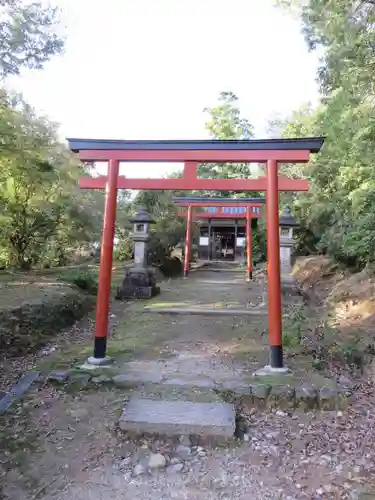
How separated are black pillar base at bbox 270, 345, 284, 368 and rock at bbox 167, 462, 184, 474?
2018 millimetres

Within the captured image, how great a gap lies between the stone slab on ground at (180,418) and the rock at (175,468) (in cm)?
34

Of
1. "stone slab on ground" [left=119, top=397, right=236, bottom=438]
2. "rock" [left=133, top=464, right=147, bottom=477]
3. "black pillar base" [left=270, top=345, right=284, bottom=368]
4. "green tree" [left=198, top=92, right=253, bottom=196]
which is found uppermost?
"green tree" [left=198, top=92, right=253, bottom=196]

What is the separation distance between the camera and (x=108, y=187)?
5648mm

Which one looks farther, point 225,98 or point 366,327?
point 225,98

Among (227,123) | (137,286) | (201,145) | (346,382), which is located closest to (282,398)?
(346,382)

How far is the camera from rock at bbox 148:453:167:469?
330cm

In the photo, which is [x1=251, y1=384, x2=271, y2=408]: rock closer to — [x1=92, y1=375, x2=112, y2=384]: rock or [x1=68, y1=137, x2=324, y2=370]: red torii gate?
[x1=68, y1=137, x2=324, y2=370]: red torii gate

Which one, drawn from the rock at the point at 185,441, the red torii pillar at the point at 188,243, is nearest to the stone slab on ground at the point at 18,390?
the rock at the point at 185,441

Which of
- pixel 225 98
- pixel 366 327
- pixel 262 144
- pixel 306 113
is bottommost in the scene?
pixel 366 327

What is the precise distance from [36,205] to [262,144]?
9.95 meters

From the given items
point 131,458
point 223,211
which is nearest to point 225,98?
point 223,211

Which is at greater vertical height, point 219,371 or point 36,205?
point 36,205

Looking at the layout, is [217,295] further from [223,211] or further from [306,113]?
[306,113]

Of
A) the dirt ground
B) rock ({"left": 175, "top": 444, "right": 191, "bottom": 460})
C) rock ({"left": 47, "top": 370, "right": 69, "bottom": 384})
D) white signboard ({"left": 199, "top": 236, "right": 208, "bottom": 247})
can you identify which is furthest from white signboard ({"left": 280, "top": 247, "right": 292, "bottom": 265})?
white signboard ({"left": 199, "top": 236, "right": 208, "bottom": 247})
